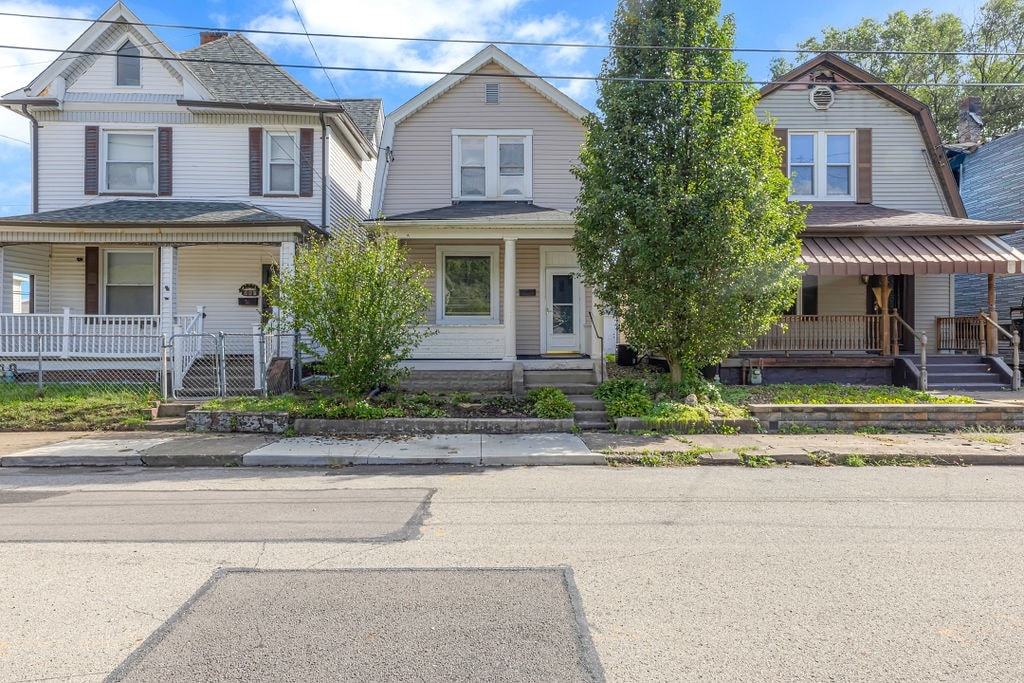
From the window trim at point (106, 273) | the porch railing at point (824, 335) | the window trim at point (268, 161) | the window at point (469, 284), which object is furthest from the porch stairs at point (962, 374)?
the window trim at point (106, 273)

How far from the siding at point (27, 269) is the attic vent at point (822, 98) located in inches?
794

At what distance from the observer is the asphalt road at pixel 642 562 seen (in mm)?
3229

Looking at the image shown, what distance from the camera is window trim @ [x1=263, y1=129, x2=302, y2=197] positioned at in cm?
1567

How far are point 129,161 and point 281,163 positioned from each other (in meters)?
3.84

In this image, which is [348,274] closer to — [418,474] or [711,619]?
[418,474]

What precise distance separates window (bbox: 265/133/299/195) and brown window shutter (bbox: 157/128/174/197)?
8.06 feet

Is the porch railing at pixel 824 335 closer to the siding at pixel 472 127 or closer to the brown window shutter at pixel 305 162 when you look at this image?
the siding at pixel 472 127

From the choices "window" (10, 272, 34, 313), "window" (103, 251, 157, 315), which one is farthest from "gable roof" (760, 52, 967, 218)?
"window" (10, 272, 34, 313)

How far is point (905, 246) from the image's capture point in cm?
1411

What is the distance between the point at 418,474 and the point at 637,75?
8.07 meters

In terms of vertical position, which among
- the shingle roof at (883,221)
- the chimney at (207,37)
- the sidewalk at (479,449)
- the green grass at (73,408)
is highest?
the chimney at (207,37)

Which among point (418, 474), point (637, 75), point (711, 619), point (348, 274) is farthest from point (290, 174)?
point (711, 619)

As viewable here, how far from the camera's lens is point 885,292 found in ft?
47.1

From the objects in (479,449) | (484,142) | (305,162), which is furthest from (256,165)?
(479,449)
